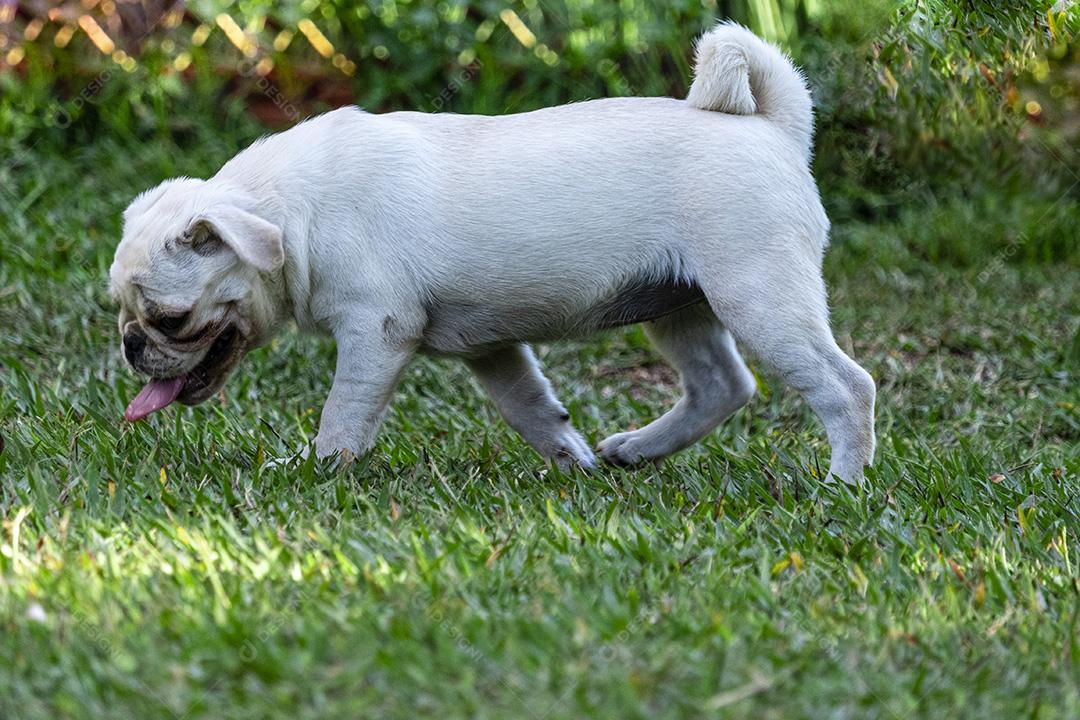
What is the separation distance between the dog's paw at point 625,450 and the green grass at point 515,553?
0.10m

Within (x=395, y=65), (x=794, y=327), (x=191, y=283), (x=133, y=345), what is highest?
(x=191, y=283)

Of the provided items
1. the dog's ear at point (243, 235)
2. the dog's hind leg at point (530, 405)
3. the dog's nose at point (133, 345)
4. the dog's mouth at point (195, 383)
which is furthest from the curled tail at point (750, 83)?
the dog's nose at point (133, 345)

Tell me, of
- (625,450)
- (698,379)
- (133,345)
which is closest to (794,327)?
(698,379)

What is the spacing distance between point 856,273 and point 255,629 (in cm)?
470

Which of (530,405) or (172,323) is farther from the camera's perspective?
(530,405)

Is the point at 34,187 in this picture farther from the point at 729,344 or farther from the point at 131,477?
the point at 729,344

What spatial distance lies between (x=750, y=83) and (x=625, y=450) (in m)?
1.15

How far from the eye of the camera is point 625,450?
4.30 meters

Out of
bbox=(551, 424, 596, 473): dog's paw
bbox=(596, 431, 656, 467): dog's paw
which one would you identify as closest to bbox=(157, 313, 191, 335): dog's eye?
bbox=(551, 424, 596, 473): dog's paw

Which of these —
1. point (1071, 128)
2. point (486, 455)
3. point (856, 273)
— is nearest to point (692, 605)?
point (486, 455)

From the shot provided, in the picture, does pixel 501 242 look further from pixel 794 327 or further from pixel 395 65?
pixel 395 65

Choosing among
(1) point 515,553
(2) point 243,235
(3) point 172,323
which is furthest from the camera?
(3) point 172,323

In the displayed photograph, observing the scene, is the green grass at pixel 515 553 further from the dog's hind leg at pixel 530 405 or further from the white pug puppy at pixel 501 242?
the white pug puppy at pixel 501 242

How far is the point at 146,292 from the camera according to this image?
3693mm
